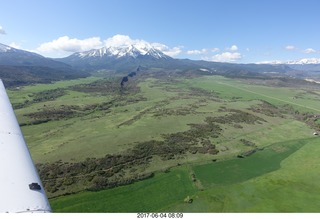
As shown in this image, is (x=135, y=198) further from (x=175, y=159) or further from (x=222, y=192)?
(x=175, y=159)

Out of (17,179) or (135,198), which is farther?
(135,198)

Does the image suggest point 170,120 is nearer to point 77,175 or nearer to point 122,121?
point 122,121

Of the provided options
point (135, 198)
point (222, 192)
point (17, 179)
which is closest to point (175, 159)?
point (222, 192)

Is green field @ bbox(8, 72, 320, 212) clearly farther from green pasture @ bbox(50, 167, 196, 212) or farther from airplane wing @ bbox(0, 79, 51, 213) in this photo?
airplane wing @ bbox(0, 79, 51, 213)

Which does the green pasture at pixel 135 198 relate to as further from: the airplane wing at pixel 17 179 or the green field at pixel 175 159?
the airplane wing at pixel 17 179

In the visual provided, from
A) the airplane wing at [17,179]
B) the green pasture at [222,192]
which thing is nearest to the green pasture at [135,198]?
the green pasture at [222,192]

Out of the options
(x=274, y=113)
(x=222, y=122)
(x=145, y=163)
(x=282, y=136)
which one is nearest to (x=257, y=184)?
(x=145, y=163)
